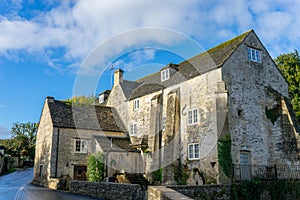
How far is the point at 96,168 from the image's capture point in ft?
77.9

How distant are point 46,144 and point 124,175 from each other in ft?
33.1

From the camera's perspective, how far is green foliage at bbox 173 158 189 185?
21203mm

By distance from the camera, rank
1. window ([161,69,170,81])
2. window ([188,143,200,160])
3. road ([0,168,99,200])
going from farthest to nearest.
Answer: window ([161,69,170,81]) < window ([188,143,200,160]) < road ([0,168,99,200])

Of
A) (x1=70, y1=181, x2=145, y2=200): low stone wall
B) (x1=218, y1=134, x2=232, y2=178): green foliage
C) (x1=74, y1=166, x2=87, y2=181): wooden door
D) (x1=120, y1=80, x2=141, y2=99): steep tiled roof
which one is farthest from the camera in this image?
(x1=120, y1=80, x2=141, y2=99): steep tiled roof

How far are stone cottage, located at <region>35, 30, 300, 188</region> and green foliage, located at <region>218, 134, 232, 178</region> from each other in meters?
0.15

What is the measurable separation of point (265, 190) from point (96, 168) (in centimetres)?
1328

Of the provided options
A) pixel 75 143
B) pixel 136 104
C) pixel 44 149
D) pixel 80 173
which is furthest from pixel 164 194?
pixel 44 149

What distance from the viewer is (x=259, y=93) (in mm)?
21578

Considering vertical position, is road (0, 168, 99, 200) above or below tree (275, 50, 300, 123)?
below

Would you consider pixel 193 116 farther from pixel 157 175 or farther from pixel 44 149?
pixel 44 149

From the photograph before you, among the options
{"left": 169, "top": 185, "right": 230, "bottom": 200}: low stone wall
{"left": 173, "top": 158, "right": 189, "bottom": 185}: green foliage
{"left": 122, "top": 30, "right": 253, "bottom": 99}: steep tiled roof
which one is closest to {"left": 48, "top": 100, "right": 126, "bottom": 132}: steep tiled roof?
{"left": 122, "top": 30, "right": 253, "bottom": 99}: steep tiled roof

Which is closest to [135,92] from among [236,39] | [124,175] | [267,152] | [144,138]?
[144,138]

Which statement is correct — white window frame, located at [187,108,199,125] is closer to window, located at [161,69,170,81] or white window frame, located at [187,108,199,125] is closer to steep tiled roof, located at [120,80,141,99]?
window, located at [161,69,170,81]

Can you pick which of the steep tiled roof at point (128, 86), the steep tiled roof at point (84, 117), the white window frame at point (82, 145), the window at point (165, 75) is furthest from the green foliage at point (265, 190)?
the steep tiled roof at point (128, 86)
